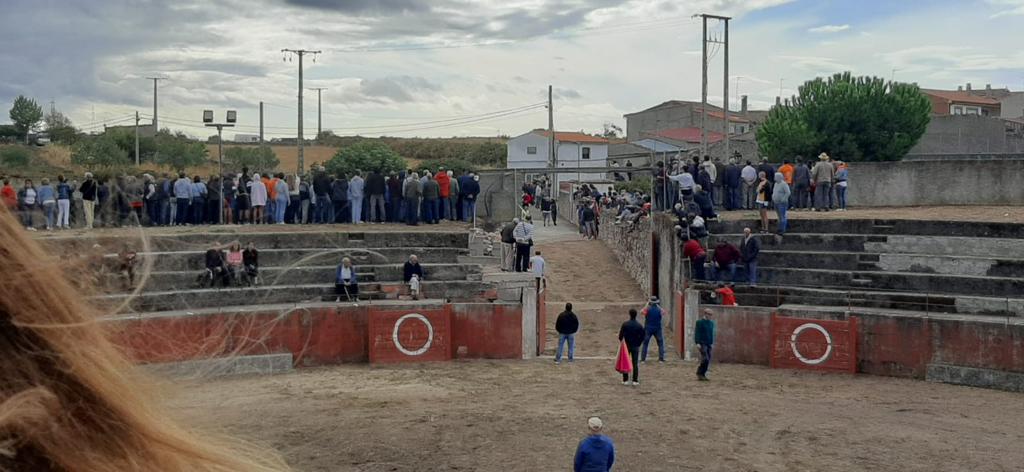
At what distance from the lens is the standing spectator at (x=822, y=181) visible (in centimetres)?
3216

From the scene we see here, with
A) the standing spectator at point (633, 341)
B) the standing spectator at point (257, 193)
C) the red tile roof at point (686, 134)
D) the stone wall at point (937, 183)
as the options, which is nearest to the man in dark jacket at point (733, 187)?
the stone wall at point (937, 183)

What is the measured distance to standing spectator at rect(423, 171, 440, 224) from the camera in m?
32.3

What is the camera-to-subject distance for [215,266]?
A: 76.8 ft

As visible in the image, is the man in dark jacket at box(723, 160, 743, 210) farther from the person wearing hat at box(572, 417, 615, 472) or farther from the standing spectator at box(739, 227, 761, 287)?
the person wearing hat at box(572, 417, 615, 472)

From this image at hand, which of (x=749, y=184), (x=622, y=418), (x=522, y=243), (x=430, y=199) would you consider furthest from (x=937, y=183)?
(x=622, y=418)

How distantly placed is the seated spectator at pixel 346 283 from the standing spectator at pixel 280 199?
787 centimetres

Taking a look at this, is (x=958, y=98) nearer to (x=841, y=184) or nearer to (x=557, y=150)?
(x=557, y=150)

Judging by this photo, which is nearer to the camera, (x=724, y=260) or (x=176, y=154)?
(x=724, y=260)

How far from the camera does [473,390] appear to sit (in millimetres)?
19094

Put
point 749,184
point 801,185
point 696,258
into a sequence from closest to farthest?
point 696,258 → point 801,185 → point 749,184

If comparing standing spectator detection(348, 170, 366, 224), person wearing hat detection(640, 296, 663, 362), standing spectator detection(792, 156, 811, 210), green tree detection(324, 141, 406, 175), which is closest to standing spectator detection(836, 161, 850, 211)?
standing spectator detection(792, 156, 811, 210)

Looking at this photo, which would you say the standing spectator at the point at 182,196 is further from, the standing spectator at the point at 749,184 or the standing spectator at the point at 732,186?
the standing spectator at the point at 749,184

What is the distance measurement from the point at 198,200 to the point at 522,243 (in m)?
10.4

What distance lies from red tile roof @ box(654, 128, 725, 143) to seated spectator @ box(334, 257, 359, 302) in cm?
6718
